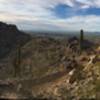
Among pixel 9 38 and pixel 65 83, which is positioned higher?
pixel 9 38

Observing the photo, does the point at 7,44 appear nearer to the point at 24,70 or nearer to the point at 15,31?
the point at 15,31

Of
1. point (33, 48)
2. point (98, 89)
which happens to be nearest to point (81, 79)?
point (98, 89)

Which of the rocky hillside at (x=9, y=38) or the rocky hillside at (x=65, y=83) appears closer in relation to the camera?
the rocky hillside at (x=65, y=83)

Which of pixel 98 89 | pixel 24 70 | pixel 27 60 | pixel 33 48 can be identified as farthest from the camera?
pixel 33 48

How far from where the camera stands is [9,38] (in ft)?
264

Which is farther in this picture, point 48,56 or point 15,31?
point 15,31

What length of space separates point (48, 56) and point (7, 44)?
20.6 m

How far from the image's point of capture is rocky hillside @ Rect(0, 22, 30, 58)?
242 ft

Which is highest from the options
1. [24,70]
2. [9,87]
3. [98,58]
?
[98,58]

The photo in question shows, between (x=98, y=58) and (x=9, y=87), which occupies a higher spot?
(x=98, y=58)

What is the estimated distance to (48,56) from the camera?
5931 cm

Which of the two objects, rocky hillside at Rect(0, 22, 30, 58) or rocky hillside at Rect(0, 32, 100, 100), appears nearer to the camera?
rocky hillside at Rect(0, 32, 100, 100)

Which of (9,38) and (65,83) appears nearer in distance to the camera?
(65,83)

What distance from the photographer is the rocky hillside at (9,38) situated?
242ft
